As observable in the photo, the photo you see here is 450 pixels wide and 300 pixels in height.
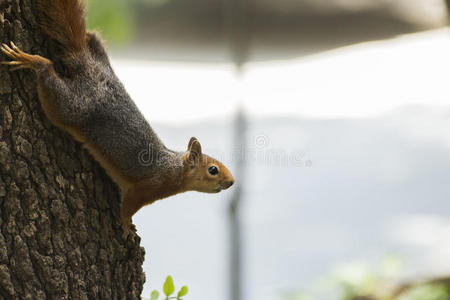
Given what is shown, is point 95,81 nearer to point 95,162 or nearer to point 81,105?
point 81,105

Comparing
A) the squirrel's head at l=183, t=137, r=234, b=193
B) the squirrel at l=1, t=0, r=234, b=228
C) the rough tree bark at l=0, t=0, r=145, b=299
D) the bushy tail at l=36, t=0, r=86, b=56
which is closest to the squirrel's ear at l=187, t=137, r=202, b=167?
the squirrel's head at l=183, t=137, r=234, b=193

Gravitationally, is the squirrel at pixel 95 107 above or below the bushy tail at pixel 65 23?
below

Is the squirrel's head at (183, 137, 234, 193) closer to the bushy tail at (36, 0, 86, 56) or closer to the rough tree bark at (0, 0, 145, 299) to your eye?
the rough tree bark at (0, 0, 145, 299)

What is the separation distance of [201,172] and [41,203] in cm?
91

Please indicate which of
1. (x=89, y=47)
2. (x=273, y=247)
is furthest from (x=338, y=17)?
(x=89, y=47)

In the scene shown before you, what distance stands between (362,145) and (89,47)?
3.16m

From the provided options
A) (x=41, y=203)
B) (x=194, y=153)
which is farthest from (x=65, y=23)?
(x=194, y=153)

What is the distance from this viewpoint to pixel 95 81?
1910 mm

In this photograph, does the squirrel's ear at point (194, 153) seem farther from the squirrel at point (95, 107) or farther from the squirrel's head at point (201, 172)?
the squirrel at point (95, 107)

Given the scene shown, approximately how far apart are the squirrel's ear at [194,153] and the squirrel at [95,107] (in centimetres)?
20

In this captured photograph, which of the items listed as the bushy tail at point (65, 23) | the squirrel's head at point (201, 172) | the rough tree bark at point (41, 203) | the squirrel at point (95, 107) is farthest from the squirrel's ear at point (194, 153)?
the bushy tail at point (65, 23)

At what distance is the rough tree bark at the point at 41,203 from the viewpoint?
1.67 m

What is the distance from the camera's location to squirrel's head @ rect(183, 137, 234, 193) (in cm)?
245

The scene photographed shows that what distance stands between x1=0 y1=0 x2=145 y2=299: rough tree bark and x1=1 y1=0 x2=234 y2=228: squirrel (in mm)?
43
